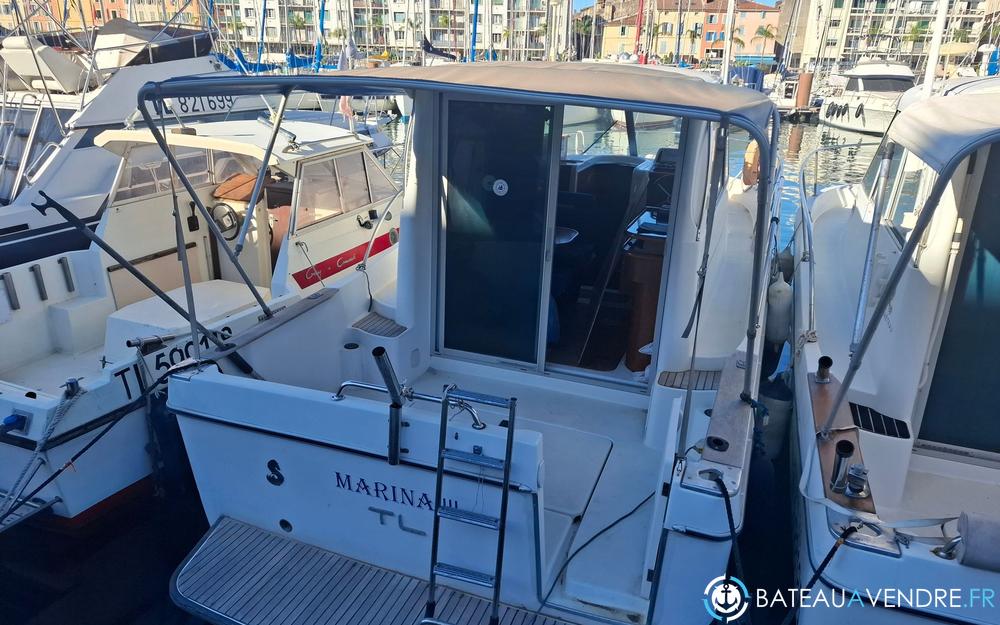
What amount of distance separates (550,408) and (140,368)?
2.66 m

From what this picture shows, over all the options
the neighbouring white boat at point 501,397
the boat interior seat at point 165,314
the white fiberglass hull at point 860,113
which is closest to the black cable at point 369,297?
the neighbouring white boat at point 501,397

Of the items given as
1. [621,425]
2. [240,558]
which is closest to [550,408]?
[621,425]

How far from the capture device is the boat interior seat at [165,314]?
4.99 metres

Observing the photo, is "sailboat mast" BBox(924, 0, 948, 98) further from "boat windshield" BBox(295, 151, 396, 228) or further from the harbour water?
"boat windshield" BBox(295, 151, 396, 228)

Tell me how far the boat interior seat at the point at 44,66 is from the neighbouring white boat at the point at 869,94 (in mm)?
23799

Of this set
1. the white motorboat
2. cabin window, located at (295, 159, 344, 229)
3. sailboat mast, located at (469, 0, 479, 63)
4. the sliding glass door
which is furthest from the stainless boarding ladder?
sailboat mast, located at (469, 0, 479, 63)

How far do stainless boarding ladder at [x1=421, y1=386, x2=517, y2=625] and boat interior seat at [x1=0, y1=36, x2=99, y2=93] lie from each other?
8176 mm

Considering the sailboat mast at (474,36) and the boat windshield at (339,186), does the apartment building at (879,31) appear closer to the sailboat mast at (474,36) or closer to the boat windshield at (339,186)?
the sailboat mast at (474,36)

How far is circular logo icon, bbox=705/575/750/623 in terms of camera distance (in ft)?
8.08

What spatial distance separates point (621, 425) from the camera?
3.85 m

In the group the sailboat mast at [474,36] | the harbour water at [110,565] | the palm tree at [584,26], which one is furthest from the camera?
the palm tree at [584,26]

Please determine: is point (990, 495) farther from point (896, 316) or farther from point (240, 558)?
point (240, 558)

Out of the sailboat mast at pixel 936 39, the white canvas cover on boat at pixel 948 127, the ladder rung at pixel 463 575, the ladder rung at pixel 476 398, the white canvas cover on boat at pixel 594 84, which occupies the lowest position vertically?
the ladder rung at pixel 463 575

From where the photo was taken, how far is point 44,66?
845 centimetres
